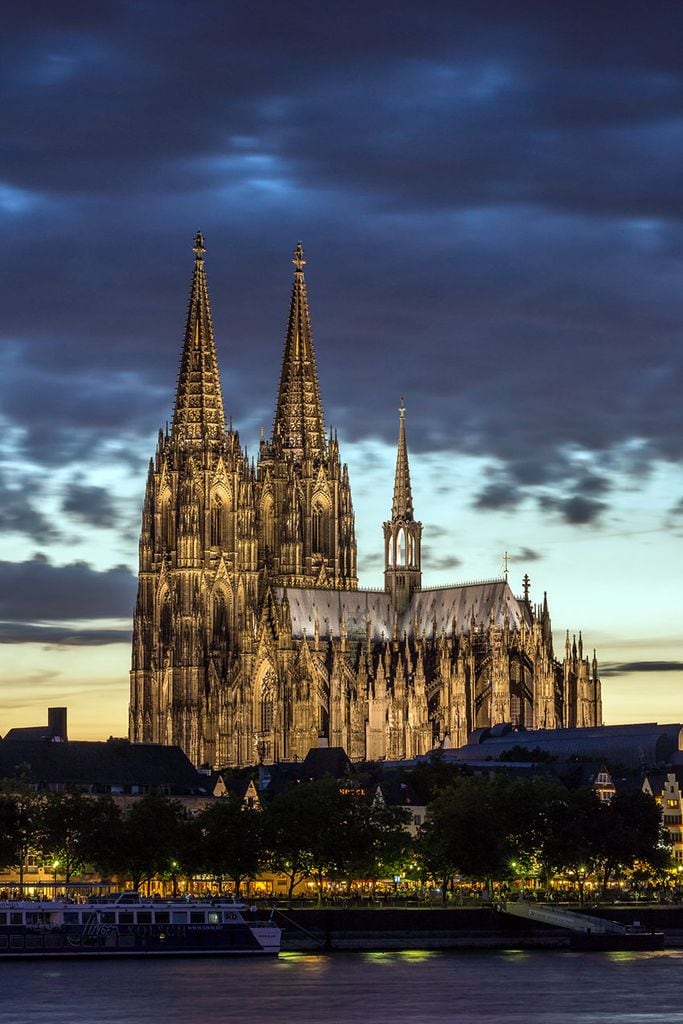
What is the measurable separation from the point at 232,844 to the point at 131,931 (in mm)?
18917

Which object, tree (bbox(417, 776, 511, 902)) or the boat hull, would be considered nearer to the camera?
the boat hull

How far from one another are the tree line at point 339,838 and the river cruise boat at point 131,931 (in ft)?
57.8

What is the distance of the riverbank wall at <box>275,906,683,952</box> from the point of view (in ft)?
424

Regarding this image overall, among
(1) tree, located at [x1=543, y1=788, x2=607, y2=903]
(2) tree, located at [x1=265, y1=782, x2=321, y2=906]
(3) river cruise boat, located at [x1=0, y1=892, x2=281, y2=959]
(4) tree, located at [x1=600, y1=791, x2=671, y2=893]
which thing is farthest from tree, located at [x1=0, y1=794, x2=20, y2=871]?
(4) tree, located at [x1=600, y1=791, x2=671, y2=893]

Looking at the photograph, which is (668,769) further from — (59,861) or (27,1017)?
(27,1017)

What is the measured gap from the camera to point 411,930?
13188 cm

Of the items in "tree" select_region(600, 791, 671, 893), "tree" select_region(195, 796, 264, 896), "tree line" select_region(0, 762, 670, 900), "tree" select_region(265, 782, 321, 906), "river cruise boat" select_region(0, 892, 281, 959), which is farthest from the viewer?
"tree" select_region(600, 791, 671, 893)

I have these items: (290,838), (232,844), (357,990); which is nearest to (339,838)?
(290,838)

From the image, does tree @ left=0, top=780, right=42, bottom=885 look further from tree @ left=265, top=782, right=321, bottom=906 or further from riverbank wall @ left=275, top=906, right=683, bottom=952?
riverbank wall @ left=275, top=906, right=683, bottom=952

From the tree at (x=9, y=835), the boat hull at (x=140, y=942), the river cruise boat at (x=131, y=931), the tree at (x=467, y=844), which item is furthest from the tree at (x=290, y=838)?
the boat hull at (x=140, y=942)

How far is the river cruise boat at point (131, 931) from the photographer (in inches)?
4887

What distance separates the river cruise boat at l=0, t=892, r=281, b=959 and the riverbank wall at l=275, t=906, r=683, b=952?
4228 mm

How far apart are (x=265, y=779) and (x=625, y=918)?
183ft

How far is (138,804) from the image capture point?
151625 mm
